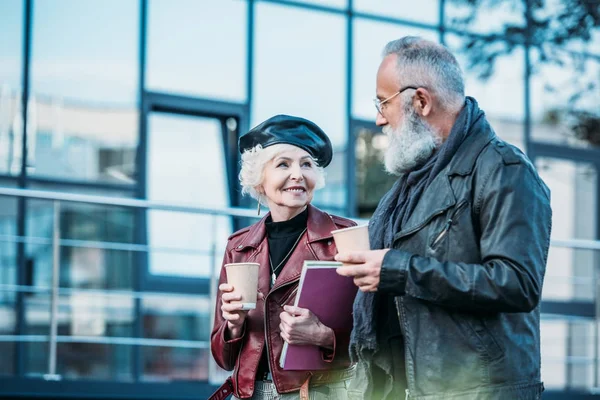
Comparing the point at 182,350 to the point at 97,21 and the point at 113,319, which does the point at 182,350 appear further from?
the point at 97,21

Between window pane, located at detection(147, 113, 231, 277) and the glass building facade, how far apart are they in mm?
12

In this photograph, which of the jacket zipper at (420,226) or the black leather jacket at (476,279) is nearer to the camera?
the black leather jacket at (476,279)

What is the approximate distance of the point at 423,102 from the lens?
2.94 m

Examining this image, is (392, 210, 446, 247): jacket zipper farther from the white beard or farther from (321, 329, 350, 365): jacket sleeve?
(321, 329, 350, 365): jacket sleeve

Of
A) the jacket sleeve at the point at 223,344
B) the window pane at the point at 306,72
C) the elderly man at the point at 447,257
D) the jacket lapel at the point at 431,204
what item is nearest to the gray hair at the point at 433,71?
the elderly man at the point at 447,257

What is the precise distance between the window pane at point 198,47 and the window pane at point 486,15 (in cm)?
233

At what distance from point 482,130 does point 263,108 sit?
20.2ft

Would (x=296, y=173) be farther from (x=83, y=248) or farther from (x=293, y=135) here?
(x=83, y=248)

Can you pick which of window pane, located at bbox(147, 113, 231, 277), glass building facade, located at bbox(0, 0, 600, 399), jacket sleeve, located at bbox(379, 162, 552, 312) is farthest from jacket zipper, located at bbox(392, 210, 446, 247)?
window pane, located at bbox(147, 113, 231, 277)

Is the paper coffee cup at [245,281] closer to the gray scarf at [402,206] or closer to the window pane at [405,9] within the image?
the gray scarf at [402,206]

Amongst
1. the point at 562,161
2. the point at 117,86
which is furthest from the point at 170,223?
the point at 562,161

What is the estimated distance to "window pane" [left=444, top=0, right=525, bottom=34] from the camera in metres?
10.2

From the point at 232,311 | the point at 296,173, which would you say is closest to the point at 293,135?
the point at 296,173

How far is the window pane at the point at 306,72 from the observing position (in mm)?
9039
